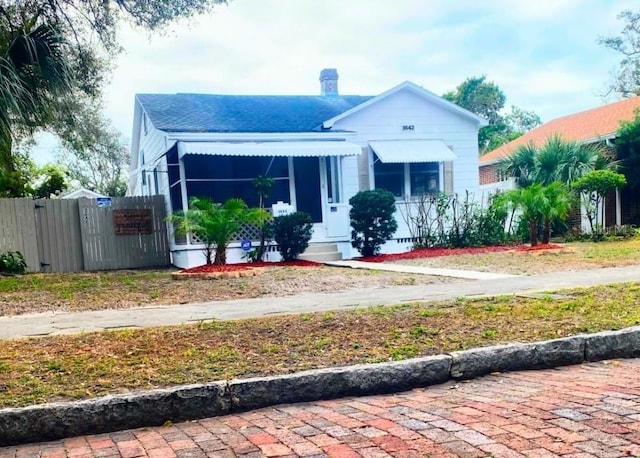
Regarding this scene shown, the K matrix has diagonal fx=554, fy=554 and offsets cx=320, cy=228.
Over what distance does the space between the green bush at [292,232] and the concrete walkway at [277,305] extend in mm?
5714

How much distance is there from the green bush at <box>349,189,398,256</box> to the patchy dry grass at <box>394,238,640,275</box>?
5.97 feet

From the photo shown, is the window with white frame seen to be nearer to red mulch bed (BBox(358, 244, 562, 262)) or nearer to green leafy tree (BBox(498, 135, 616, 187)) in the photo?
green leafy tree (BBox(498, 135, 616, 187))

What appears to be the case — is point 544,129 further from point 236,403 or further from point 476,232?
point 236,403

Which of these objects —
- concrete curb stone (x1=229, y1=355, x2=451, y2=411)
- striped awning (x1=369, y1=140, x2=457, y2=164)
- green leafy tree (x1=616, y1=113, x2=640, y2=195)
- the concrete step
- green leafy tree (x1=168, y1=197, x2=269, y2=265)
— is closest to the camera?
concrete curb stone (x1=229, y1=355, x2=451, y2=411)

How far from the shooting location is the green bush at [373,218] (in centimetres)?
1380

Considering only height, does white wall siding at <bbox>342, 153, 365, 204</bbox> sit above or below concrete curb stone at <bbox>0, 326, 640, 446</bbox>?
above

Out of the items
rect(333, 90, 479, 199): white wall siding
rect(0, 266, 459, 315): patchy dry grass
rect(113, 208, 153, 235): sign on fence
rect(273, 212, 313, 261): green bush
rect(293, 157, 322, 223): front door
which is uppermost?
rect(333, 90, 479, 199): white wall siding

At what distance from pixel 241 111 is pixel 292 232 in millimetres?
5806

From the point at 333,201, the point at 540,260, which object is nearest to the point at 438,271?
the point at 540,260

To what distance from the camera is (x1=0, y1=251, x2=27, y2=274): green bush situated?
11.9 metres

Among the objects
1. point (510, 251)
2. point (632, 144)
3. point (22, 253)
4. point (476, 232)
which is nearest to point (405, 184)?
point (476, 232)

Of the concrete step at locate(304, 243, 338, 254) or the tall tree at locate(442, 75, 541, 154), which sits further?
the tall tree at locate(442, 75, 541, 154)

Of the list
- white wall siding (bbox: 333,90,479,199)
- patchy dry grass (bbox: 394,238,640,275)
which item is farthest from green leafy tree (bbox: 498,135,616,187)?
patchy dry grass (bbox: 394,238,640,275)

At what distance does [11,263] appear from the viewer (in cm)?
1193
